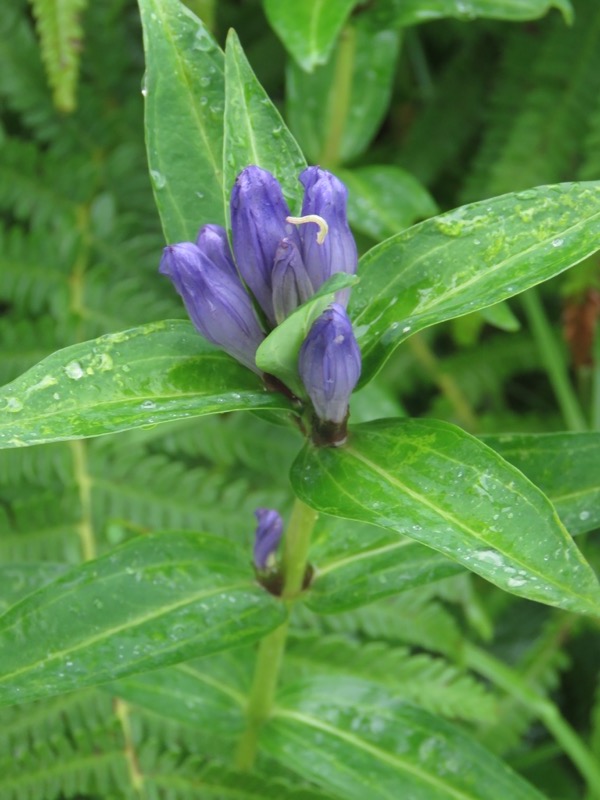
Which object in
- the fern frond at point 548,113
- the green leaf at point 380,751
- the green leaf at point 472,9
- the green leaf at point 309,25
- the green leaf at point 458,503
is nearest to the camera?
the green leaf at point 458,503

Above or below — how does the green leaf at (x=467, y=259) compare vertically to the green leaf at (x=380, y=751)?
above

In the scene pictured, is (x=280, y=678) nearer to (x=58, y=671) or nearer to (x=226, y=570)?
(x=226, y=570)

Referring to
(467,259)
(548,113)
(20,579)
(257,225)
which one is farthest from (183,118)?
(548,113)

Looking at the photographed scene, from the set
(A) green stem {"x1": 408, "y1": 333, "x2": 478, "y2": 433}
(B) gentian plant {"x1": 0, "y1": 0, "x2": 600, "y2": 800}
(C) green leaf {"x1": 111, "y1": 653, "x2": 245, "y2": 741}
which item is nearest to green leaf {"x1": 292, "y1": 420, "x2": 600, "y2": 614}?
(B) gentian plant {"x1": 0, "y1": 0, "x2": 600, "y2": 800}

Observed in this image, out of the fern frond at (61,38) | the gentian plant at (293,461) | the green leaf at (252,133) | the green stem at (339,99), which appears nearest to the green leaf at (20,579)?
the gentian plant at (293,461)

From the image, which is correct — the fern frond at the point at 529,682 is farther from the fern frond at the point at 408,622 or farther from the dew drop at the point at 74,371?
the dew drop at the point at 74,371

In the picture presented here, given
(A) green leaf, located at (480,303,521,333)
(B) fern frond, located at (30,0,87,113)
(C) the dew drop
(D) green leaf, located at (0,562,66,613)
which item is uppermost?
(B) fern frond, located at (30,0,87,113)

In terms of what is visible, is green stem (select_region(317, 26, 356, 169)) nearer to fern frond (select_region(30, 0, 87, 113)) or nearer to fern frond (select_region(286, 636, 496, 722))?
fern frond (select_region(30, 0, 87, 113))
